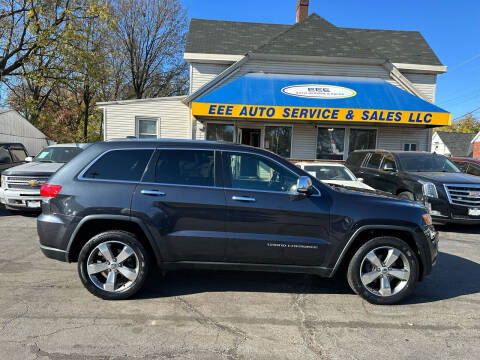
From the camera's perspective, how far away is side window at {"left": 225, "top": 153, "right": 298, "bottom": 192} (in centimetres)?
368

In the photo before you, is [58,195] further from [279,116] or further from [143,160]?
[279,116]

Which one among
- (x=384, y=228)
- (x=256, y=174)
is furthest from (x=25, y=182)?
(x=384, y=228)

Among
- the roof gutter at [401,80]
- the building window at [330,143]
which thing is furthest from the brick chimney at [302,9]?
the building window at [330,143]

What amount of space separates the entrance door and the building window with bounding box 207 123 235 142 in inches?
15.3

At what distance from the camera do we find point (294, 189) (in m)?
3.62

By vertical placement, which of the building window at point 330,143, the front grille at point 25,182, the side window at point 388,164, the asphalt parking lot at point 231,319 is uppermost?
the building window at point 330,143

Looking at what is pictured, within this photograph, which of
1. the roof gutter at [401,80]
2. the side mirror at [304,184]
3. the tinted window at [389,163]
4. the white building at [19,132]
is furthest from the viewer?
the white building at [19,132]

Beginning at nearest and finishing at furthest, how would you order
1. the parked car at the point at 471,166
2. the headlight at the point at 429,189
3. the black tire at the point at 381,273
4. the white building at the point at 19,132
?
the black tire at the point at 381,273 < the headlight at the point at 429,189 < the parked car at the point at 471,166 < the white building at the point at 19,132

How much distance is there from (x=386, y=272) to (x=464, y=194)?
466 cm

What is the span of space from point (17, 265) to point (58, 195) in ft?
6.22

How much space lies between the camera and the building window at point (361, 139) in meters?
14.0

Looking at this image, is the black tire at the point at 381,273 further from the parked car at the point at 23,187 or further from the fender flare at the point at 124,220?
the parked car at the point at 23,187

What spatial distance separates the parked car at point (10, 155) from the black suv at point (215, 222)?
25.7 ft

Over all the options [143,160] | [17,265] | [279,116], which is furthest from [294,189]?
[279,116]
